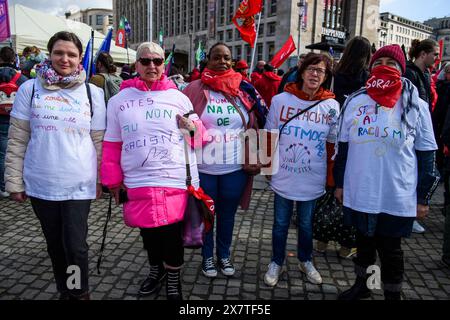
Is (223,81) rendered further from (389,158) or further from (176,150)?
(389,158)

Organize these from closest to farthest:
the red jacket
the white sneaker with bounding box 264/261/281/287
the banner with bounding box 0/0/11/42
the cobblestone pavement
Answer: the cobblestone pavement
the white sneaker with bounding box 264/261/281/287
the red jacket
the banner with bounding box 0/0/11/42

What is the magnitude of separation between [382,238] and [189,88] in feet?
6.45

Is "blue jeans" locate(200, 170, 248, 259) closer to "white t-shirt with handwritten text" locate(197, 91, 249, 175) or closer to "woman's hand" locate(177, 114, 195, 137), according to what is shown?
"white t-shirt with handwritten text" locate(197, 91, 249, 175)

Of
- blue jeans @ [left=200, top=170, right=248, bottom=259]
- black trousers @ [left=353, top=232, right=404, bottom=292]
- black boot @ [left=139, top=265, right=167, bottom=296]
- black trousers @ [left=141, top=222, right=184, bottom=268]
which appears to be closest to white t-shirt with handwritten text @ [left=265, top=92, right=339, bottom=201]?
blue jeans @ [left=200, top=170, right=248, bottom=259]

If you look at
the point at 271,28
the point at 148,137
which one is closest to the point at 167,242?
the point at 148,137

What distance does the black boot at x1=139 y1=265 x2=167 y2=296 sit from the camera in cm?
297

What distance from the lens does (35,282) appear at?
10.2 ft

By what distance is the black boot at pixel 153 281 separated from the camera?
2.97 meters

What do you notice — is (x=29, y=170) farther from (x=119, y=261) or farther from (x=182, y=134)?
(x=119, y=261)

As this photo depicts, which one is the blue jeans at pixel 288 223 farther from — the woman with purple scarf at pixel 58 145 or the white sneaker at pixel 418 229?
the white sneaker at pixel 418 229

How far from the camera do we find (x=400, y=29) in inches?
4013

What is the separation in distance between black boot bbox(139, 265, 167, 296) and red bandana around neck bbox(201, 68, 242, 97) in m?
1.65
